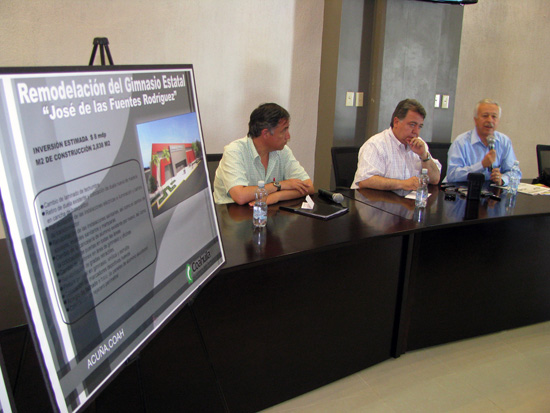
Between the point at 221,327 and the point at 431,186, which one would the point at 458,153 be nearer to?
the point at 431,186

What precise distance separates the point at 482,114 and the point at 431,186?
0.62 metres

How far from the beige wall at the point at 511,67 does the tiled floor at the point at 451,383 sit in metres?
3.09

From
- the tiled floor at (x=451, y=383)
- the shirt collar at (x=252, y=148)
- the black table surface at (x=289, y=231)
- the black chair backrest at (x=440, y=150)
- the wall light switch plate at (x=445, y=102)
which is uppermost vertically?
the wall light switch plate at (x=445, y=102)

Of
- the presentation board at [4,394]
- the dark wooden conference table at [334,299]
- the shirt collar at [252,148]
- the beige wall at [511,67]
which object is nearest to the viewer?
the presentation board at [4,394]

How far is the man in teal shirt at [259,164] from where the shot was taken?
91.0 inches

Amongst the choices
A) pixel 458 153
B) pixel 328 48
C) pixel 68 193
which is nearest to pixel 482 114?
pixel 458 153

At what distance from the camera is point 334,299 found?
1.90m

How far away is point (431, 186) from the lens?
2914mm

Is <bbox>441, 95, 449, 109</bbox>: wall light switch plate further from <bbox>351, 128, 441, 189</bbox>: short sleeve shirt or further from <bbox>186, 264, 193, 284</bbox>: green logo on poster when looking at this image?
<bbox>186, 264, 193, 284</bbox>: green logo on poster

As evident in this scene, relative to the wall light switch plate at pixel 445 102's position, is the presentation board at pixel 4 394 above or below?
below

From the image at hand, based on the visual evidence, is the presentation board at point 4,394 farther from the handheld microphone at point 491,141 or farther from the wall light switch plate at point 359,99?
the wall light switch plate at point 359,99

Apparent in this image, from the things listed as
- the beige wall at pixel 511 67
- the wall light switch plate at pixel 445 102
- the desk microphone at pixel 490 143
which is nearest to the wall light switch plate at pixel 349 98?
the wall light switch plate at pixel 445 102

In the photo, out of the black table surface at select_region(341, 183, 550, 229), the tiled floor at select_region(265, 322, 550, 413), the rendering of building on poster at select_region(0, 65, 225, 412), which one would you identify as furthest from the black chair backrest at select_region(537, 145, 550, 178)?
the rendering of building on poster at select_region(0, 65, 225, 412)

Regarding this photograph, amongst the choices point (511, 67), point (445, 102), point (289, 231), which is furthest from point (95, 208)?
point (511, 67)
